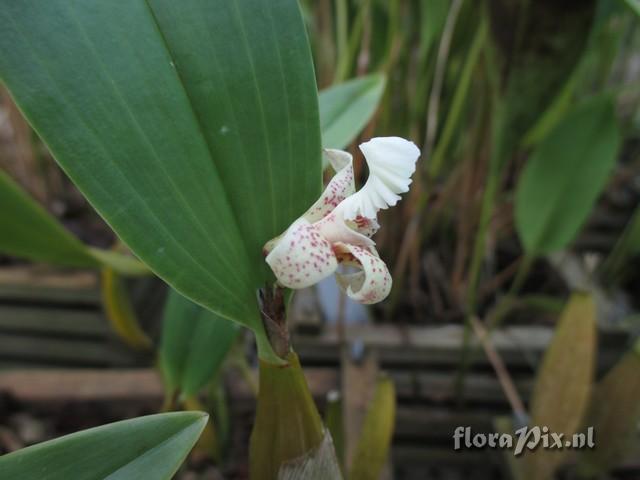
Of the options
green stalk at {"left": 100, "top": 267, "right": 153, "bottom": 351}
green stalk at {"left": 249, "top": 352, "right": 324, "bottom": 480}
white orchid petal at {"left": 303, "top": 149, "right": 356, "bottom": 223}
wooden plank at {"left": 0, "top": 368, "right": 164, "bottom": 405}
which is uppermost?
white orchid petal at {"left": 303, "top": 149, "right": 356, "bottom": 223}

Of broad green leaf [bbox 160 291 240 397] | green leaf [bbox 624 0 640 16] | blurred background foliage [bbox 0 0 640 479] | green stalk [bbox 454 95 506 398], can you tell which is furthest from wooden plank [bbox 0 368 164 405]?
green leaf [bbox 624 0 640 16]

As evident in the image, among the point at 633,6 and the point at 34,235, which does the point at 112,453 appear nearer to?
the point at 34,235

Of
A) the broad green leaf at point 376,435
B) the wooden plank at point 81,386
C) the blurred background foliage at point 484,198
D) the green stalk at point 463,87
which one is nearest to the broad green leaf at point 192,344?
the blurred background foliage at point 484,198

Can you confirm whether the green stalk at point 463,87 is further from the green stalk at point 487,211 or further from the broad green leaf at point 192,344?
the broad green leaf at point 192,344

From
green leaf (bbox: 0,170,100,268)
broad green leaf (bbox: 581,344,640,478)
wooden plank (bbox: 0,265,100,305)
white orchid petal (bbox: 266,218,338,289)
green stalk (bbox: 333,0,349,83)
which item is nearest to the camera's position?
white orchid petal (bbox: 266,218,338,289)

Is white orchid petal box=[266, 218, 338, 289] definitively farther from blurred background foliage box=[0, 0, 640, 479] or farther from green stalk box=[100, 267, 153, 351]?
green stalk box=[100, 267, 153, 351]

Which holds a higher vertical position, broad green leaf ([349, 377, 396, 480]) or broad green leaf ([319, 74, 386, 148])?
broad green leaf ([319, 74, 386, 148])
